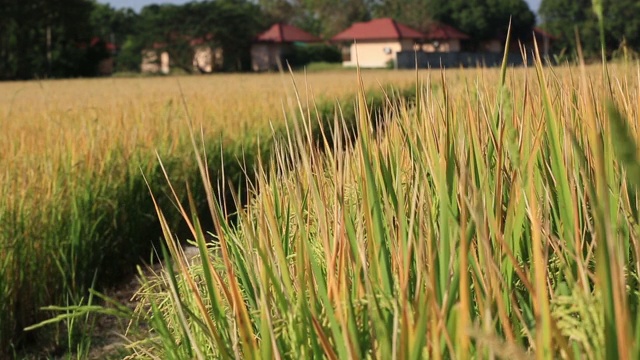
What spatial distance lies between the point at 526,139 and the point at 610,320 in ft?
2.10

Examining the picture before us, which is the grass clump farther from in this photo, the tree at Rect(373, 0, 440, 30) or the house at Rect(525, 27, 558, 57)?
the tree at Rect(373, 0, 440, 30)

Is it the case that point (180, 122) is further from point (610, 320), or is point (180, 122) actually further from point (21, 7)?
point (21, 7)

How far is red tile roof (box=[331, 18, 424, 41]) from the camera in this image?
48156mm

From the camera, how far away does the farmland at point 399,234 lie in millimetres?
751

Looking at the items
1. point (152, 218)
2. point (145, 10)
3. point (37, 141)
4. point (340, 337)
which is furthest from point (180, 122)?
point (145, 10)

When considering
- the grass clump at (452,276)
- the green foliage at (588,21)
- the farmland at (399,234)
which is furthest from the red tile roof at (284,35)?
the grass clump at (452,276)

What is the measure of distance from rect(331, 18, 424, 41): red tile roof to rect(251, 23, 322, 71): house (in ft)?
9.73

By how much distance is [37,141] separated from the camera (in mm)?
4598

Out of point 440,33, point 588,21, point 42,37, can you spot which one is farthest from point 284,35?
point 42,37

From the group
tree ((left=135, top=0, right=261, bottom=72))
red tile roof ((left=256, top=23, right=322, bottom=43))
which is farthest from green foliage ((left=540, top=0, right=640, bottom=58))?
tree ((left=135, top=0, right=261, bottom=72))

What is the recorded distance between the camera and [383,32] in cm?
4881

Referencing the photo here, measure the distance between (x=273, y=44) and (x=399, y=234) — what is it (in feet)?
158

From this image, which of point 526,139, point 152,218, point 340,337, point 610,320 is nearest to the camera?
point 610,320

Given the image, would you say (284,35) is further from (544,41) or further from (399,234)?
(399,234)
